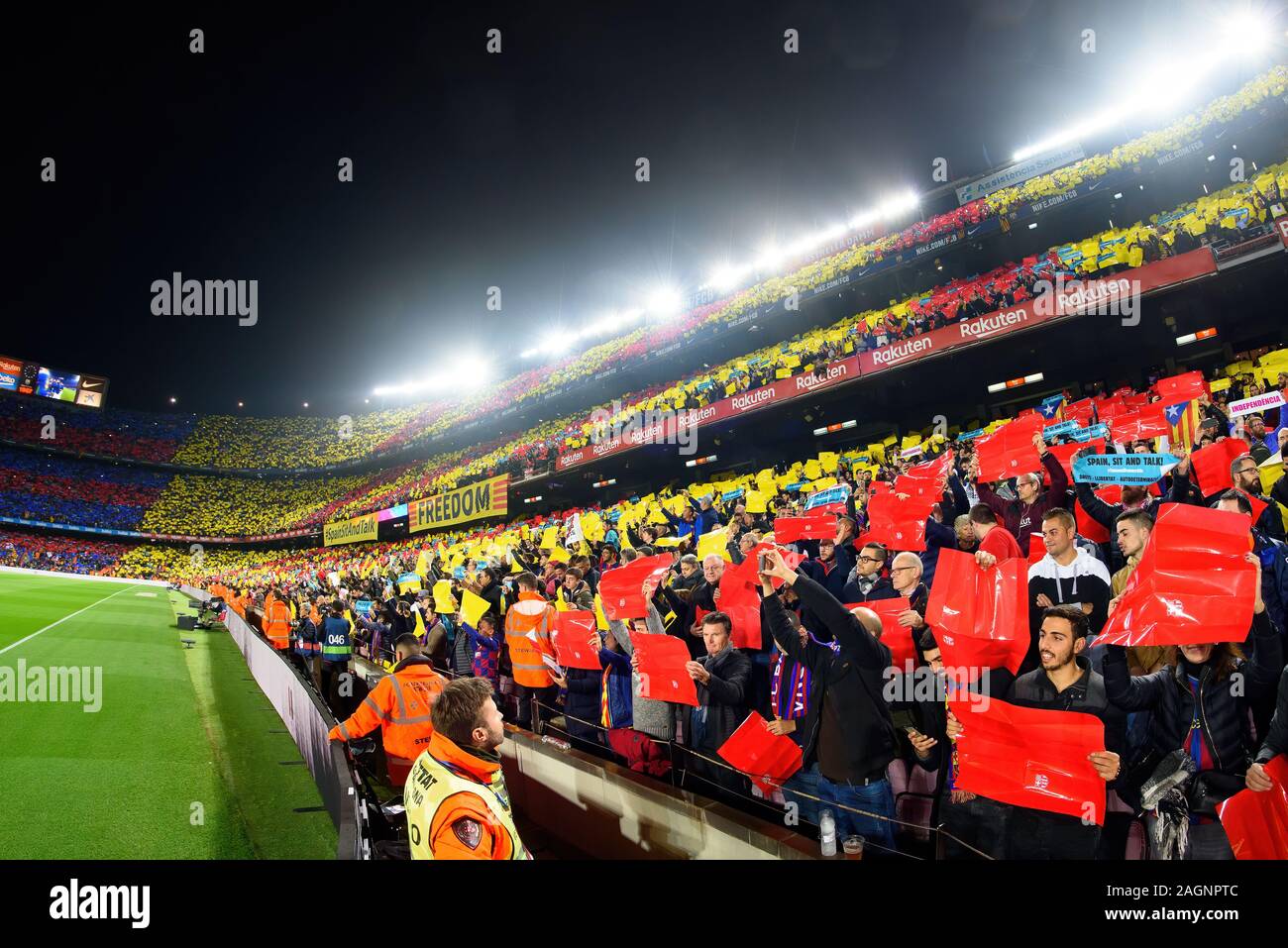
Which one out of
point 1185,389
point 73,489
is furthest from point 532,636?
point 73,489

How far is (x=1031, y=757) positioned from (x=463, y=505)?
83.6 ft

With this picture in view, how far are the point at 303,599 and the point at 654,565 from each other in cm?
1689

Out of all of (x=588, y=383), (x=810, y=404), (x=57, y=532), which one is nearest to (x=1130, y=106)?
(x=810, y=404)

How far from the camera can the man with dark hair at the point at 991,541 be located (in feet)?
11.3

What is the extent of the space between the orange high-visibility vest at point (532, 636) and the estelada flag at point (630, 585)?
0.96m

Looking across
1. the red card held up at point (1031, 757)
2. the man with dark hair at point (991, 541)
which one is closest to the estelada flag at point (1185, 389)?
the man with dark hair at point (991, 541)

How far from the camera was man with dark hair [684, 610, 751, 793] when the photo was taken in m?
4.29

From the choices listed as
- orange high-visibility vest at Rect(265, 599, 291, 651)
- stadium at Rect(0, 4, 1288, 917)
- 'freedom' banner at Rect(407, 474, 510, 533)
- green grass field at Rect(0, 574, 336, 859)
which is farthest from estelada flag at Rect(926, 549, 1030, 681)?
'freedom' banner at Rect(407, 474, 510, 533)

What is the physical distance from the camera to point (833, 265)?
22.2m

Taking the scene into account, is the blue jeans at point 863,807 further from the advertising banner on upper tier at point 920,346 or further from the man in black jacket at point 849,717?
the advertising banner on upper tier at point 920,346
